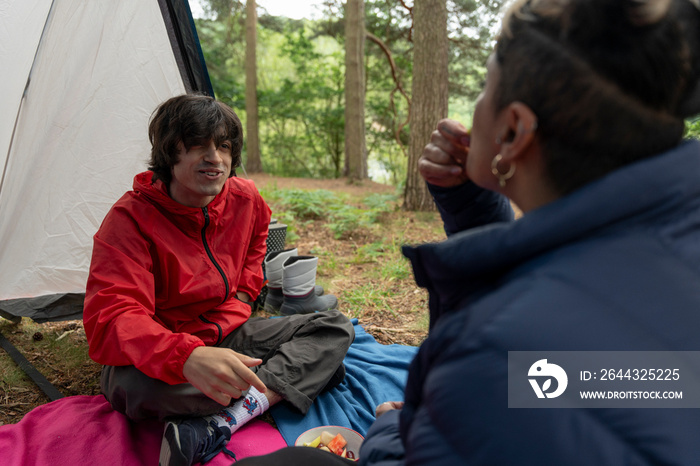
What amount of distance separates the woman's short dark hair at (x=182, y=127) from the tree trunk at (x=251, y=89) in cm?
792

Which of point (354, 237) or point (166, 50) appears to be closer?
point (166, 50)

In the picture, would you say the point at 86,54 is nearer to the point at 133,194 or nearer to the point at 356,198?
the point at 133,194

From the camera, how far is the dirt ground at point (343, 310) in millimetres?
2373

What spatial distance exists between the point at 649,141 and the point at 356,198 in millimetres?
6358

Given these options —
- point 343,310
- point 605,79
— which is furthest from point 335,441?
point 343,310

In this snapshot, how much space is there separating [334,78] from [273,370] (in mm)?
10726

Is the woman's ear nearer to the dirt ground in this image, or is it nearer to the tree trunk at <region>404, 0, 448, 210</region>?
the dirt ground

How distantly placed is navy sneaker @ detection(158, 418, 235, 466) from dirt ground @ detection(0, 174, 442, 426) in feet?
2.76

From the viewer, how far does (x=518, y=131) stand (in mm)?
792

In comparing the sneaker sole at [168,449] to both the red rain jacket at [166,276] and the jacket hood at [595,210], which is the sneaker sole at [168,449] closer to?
the red rain jacket at [166,276]

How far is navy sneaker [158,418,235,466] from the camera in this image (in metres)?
1.69

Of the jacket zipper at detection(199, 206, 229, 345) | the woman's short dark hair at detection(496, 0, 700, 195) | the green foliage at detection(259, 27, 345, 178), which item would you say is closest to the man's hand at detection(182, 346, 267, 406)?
the jacket zipper at detection(199, 206, 229, 345)

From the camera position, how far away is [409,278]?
3.90 meters

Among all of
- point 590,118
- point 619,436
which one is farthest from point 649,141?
point 619,436
